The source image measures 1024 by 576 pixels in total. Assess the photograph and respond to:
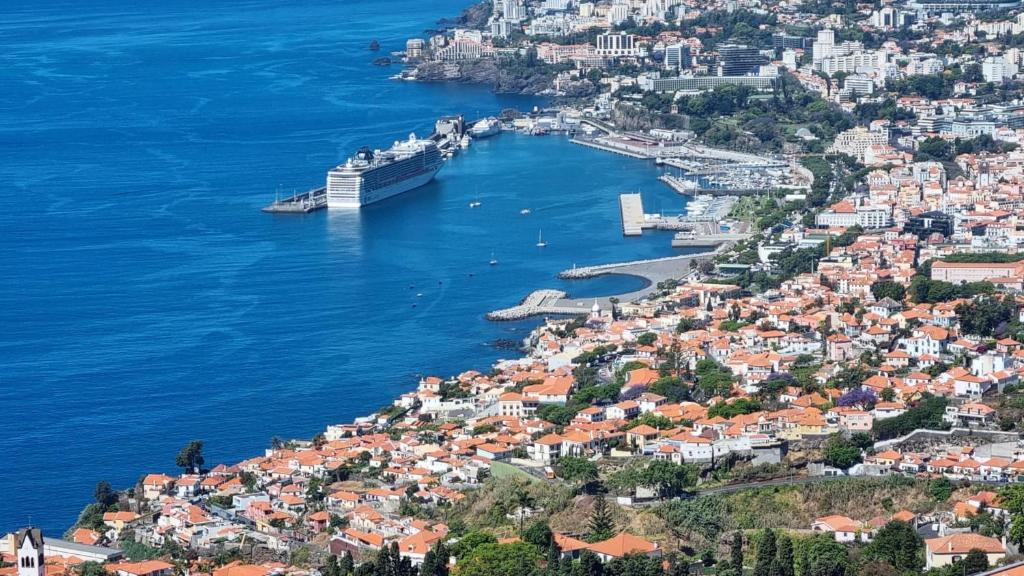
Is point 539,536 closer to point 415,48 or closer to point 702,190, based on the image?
point 702,190

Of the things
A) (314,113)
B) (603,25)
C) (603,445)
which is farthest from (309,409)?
Answer: (603,25)

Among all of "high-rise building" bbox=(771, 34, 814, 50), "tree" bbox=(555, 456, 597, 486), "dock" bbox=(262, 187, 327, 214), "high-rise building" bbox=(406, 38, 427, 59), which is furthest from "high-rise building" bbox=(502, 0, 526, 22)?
→ "tree" bbox=(555, 456, 597, 486)

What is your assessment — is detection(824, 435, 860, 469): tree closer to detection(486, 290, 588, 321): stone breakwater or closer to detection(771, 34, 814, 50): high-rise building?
detection(486, 290, 588, 321): stone breakwater

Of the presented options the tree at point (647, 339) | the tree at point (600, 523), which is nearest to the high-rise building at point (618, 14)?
the tree at point (647, 339)

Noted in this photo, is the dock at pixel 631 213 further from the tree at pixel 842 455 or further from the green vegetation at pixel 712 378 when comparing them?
the tree at pixel 842 455

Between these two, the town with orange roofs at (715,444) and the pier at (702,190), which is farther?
the pier at (702,190)

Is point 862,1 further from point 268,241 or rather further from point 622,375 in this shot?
point 622,375

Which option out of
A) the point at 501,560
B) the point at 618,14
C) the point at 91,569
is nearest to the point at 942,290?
the point at 501,560
